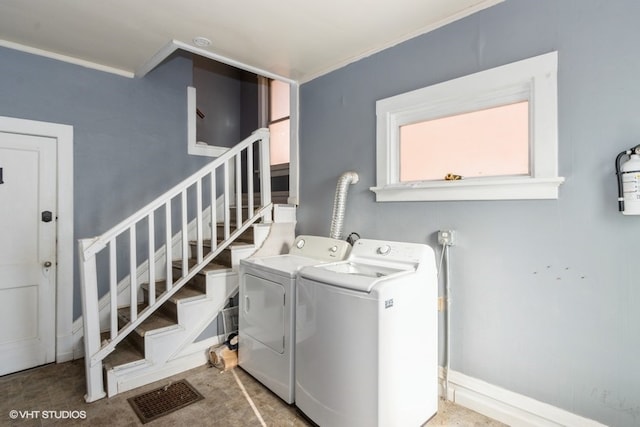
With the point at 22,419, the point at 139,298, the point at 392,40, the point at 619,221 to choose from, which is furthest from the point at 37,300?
the point at 619,221

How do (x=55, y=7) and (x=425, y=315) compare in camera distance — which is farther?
(x=55, y=7)

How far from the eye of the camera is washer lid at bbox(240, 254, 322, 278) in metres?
2.08

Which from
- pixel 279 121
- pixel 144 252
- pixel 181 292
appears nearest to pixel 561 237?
pixel 181 292

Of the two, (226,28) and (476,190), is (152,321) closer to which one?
(226,28)

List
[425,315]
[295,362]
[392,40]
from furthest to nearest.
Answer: [392,40], [295,362], [425,315]

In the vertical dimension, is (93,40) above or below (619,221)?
above

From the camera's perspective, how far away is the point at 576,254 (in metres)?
1.63

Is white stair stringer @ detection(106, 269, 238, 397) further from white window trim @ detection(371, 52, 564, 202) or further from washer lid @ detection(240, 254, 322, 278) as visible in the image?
white window trim @ detection(371, 52, 564, 202)

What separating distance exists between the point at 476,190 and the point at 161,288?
2.69 m

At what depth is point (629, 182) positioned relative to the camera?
4.75ft

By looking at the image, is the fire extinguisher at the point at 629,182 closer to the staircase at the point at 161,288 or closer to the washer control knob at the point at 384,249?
the washer control knob at the point at 384,249

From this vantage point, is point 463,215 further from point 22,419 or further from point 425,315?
point 22,419

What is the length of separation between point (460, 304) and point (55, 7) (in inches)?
125

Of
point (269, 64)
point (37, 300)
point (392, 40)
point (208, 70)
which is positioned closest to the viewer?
point (392, 40)
